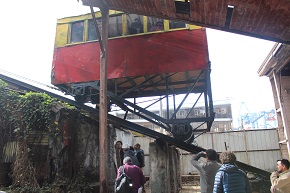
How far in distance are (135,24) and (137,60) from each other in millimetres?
1352

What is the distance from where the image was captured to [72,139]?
7.63 m

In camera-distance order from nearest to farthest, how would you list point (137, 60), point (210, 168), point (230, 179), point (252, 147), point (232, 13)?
point (230, 179), point (210, 168), point (232, 13), point (137, 60), point (252, 147)

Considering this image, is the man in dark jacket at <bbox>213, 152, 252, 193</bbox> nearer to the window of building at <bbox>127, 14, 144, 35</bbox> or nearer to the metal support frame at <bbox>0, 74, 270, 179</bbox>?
the metal support frame at <bbox>0, 74, 270, 179</bbox>

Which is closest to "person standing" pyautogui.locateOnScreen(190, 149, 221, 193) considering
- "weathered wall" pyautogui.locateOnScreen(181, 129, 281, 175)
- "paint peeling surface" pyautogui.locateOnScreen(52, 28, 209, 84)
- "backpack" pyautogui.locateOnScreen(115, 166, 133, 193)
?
"backpack" pyautogui.locateOnScreen(115, 166, 133, 193)

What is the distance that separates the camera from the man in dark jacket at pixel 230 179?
121 inches

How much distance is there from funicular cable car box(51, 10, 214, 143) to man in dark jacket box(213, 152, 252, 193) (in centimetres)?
416

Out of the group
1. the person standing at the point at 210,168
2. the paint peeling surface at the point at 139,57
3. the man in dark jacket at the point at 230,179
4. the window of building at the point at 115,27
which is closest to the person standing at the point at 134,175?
the person standing at the point at 210,168

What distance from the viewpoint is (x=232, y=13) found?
4340 millimetres

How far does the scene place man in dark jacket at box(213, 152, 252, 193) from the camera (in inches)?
121

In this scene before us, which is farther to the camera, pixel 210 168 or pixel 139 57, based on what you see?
pixel 139 57

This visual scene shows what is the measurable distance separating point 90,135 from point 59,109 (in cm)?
193

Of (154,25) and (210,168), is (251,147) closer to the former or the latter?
(154,25)

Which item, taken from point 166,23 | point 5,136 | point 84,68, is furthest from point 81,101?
point 166,23

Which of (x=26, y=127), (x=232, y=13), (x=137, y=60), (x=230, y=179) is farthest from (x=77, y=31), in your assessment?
(x=230, y=179)
